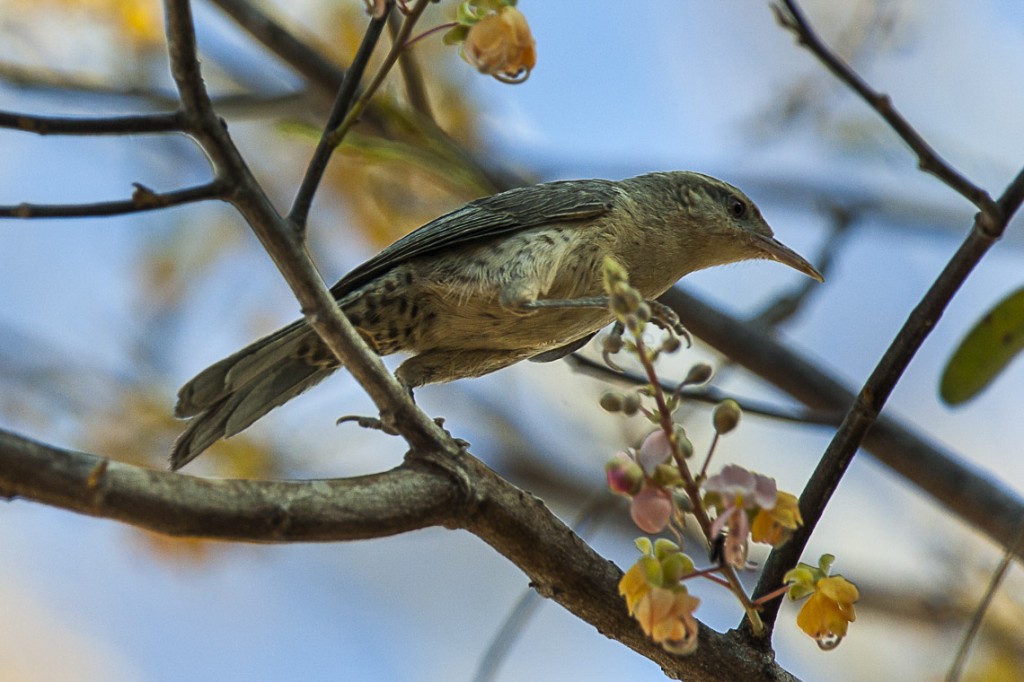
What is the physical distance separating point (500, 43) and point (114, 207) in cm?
82

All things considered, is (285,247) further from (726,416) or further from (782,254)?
(782,254)

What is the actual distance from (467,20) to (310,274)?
621mm

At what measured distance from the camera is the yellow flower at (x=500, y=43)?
2.25 meters

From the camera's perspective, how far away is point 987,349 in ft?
11.7

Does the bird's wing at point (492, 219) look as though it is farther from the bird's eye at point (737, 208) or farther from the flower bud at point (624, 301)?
the flower bud at point (624, 301)

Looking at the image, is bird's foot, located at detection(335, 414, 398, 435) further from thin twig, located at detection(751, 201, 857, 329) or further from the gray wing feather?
thin twig, located at detection(751, 201, 857, 329)

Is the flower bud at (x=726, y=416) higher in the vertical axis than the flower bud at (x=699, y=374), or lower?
lower

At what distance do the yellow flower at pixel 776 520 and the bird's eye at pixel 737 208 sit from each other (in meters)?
2.62

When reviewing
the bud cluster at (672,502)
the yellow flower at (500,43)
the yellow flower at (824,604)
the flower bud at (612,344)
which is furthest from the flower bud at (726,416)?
the yellow flower at (500,43)

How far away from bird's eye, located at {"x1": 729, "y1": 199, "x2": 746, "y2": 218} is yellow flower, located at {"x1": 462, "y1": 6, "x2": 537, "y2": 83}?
233 cm

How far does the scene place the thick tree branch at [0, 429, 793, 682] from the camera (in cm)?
177

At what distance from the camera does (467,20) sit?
7.58ft

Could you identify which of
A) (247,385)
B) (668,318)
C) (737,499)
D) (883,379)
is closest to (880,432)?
(668,318)

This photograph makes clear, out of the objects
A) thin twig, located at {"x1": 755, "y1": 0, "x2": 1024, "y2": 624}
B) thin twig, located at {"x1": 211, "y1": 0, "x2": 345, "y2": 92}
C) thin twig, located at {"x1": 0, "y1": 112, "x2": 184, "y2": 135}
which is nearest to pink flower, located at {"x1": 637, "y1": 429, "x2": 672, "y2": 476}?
thin twig, located at {"x1": 755, "y1": 0, "x2": 1024, "y2": 624}
